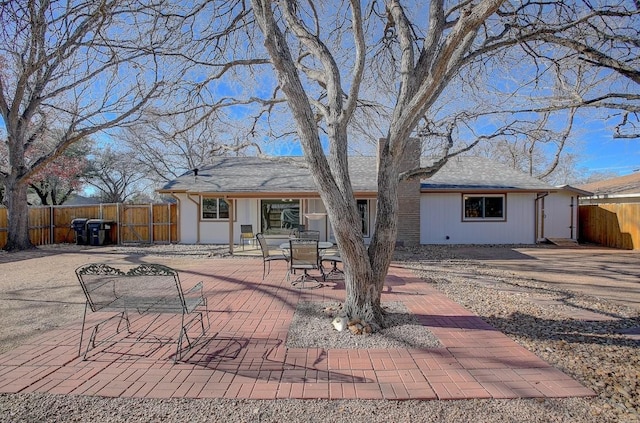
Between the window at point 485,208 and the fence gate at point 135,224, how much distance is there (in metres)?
14.7

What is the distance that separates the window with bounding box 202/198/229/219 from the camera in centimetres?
1533

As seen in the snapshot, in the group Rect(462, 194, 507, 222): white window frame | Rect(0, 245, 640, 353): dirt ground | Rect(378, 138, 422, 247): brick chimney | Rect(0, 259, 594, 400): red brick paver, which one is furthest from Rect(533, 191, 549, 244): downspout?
Rect(0, 259, 594, 400): red brick paver

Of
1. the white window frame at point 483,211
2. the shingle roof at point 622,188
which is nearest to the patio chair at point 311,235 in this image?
the white window frame at point 483,211

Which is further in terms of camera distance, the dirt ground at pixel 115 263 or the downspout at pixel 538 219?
the downspout at pixel 538 219

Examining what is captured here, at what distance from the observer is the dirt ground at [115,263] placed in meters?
5.29

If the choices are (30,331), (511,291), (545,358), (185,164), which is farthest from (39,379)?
(185,164)

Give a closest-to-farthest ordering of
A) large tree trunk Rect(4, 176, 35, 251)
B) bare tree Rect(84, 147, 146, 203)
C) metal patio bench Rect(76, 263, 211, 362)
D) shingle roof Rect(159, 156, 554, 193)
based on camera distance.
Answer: metal patio bench Rect(76, 263, 211, 362), shingle roof Rect(159, 156, 554, 193), large tree trunk Rect(4, 176, 35, 251), bare tree Rect(84, 147, 146, 203)

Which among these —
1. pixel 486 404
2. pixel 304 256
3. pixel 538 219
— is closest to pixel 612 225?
pixel 538 219

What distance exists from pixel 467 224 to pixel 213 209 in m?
11.5

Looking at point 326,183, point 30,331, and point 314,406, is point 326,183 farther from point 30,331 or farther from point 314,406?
point 30,331

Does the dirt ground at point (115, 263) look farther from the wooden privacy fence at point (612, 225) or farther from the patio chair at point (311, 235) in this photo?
the patio chair at point (311, 235)

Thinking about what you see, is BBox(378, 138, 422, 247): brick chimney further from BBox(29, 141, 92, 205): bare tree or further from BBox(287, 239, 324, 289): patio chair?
BBox(29, 141, 92, 205): bare tree

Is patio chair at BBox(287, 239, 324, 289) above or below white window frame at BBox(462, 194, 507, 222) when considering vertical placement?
below

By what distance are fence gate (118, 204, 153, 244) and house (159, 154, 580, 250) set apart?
1847 millimetres
